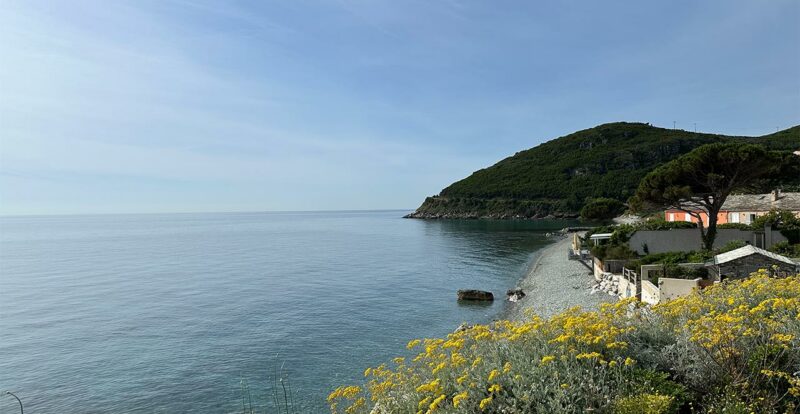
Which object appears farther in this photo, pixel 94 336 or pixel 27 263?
pixel 27 263

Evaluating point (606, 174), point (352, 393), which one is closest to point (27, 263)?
point (352, 393)

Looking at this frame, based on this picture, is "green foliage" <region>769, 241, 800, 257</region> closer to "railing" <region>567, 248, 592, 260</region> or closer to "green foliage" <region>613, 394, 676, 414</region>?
"railing" <region>567, 248, 592, 260</region>

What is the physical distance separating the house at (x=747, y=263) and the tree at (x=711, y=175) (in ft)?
38.1

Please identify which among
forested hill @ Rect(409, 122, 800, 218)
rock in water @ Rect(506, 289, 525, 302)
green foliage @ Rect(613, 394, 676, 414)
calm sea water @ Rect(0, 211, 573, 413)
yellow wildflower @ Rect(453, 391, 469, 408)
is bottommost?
calm sea water @ Rect(0, 211, 573, 413)

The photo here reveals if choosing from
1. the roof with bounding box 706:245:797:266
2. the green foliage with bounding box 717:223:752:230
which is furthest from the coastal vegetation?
the green foliage with bounding box 717:223:752:230

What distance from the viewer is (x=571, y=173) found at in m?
160

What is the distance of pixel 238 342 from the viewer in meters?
22.2

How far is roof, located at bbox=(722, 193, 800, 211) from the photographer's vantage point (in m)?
39.2

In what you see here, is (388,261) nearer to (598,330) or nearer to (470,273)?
(470,273)

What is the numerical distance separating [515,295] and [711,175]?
14684 mm

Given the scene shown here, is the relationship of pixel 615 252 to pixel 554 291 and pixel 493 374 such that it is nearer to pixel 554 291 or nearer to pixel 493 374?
pixel 554 291

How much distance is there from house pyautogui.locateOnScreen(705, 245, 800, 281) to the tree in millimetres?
11599

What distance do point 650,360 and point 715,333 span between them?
924 millimetres

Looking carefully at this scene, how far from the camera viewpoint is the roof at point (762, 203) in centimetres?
3925
